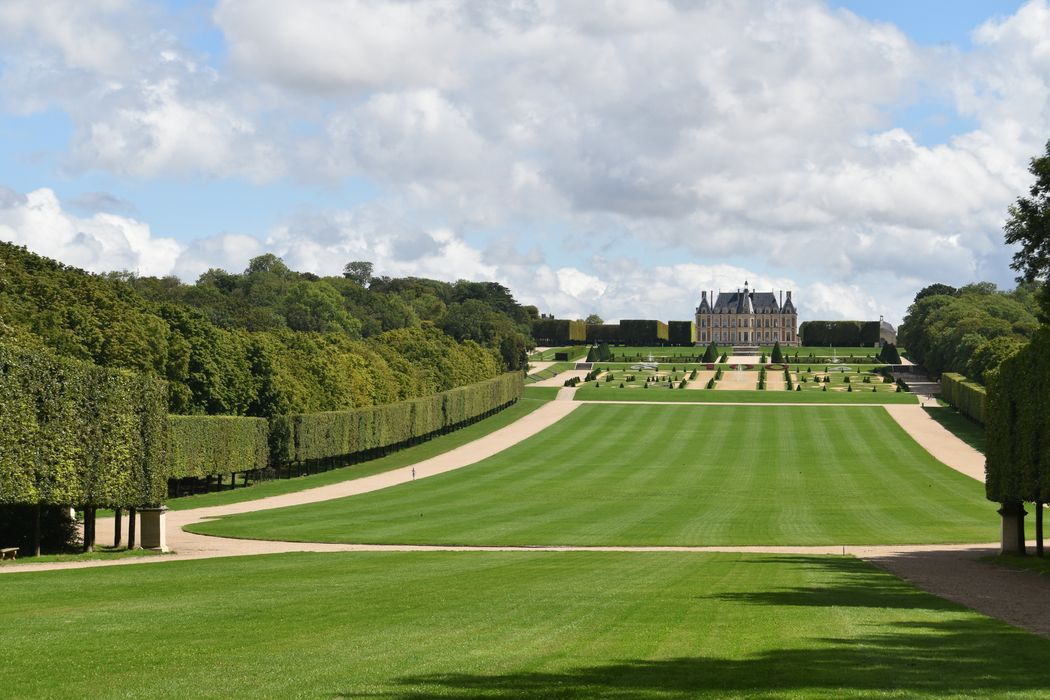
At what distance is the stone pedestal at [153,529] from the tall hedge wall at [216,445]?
1659cm

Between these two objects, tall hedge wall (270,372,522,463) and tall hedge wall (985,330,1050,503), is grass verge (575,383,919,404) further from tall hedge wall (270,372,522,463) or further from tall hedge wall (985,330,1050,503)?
tall hedge wall (985,330,1050,503)

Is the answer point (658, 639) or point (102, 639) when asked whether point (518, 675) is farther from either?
point (102, 639)

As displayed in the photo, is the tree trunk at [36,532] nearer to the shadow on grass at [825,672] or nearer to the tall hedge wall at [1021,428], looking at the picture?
the shadow on grass at [825,672]

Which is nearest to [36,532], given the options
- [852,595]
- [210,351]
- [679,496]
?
[852,595]

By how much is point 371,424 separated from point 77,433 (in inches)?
1847

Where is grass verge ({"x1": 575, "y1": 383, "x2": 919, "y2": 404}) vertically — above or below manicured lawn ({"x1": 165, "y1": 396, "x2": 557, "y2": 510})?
above

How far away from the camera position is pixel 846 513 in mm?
54562

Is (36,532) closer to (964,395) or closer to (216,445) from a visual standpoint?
(216,445)

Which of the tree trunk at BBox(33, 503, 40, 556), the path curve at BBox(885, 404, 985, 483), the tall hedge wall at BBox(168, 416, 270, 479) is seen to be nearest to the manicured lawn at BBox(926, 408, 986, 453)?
the path curve at BBox(885, 404, 985, 483)

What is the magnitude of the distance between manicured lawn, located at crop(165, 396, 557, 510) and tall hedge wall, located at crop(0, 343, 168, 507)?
18.7 m

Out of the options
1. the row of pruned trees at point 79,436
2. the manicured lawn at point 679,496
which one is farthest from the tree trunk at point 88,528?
the manicured lawn at point 679,496

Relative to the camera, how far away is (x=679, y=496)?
61531 millimetres

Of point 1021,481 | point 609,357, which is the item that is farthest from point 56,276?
point 609,357

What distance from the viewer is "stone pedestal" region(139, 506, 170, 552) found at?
39625mm
